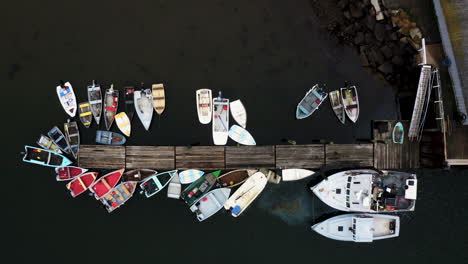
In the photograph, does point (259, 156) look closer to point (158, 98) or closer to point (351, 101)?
point (351, 101)

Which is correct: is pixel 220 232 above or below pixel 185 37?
below

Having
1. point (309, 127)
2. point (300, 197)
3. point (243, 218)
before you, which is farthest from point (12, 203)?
point (309, 127)

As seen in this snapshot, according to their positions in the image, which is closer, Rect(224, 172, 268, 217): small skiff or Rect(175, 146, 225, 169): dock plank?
Rect(175, 146, 225, 169): dock plank

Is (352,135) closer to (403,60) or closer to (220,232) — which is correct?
(403,60)

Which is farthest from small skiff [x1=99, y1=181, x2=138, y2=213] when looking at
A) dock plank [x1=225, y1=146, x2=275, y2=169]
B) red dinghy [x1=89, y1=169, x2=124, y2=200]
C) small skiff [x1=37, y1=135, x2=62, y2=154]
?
dock plank [x1=225, y1=146, x2=275, y2=169]

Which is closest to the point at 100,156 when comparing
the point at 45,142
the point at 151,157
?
the point at 151,157

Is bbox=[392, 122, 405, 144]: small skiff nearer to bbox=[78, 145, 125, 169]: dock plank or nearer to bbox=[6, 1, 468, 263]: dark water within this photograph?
bbox=[6, 1, 468, 263]: dark water
